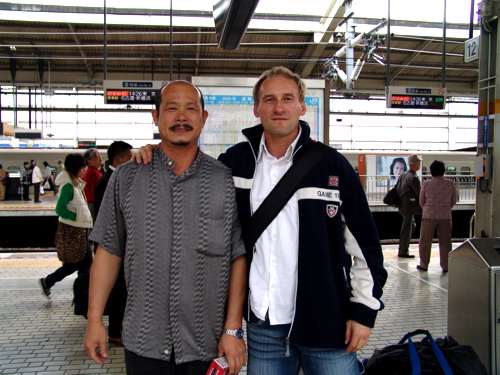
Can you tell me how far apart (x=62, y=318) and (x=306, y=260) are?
3.46 meters

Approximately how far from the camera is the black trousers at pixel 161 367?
1.57 meters

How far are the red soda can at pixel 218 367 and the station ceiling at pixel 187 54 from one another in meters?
12.7

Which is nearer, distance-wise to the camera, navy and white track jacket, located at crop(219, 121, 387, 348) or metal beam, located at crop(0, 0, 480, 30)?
navy and white track jacket, located at crop(219, 121, 387, 348)

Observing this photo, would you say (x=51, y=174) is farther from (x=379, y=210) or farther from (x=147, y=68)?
(x=379, y=210)

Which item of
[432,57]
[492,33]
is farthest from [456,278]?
[432,57]

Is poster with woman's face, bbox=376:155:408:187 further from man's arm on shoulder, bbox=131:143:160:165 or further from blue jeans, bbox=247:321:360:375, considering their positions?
man's arm on shoulder, bbox=131:143:160:165

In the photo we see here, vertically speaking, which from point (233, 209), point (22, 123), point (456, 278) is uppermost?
point (22, 123)

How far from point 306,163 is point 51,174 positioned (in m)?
23.0

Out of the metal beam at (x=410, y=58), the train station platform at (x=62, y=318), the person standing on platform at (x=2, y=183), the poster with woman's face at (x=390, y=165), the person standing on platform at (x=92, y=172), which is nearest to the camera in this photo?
the train station platform at (x=62, y=318)

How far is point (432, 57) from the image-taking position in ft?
65.8

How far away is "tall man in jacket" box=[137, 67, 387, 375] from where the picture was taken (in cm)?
167

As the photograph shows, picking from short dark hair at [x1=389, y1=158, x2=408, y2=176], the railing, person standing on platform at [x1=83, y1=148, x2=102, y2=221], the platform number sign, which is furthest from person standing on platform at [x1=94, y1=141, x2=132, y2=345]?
short dark hair at [x1=389, y1=158, x2=408, y2=176]

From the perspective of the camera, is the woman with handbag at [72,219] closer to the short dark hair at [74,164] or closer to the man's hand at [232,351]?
the short dark hair at [74,164]

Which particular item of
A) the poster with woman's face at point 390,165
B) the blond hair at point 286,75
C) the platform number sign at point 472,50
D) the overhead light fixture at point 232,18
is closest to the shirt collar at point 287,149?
the blond hair at point 286,75
